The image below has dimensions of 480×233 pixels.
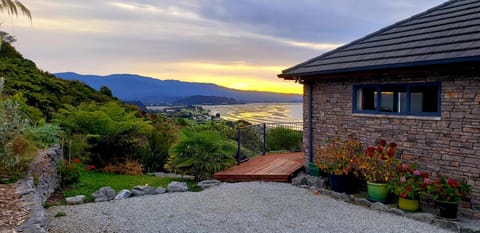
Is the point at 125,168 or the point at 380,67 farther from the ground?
the point at 380,67

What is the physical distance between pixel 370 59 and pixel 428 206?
332 centimetres

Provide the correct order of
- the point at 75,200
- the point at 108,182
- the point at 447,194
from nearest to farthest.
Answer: the point at 447,194 < the point at 75,200 < the point at 108,182

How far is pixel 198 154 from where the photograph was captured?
9539mm

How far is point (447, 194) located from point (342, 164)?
233 centimetres

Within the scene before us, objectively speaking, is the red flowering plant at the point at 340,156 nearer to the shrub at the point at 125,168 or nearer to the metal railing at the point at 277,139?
the metal railing at the point at 277,139

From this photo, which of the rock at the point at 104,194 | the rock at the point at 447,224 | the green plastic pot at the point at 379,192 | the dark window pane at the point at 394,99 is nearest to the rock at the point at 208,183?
the rock at the point at 104,194

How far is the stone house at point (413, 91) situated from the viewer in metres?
6.36

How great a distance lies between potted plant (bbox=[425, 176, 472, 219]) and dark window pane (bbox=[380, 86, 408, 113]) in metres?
1.76

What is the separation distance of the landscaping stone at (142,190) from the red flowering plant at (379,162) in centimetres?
459

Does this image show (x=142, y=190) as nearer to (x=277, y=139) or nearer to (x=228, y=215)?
(x=228, y=215)

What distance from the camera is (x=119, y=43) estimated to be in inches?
640

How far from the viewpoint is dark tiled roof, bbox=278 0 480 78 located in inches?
257

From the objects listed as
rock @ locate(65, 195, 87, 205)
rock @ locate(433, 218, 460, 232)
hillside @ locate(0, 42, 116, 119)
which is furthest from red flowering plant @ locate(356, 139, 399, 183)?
hillside @ locate(0, 42, 116, 119)

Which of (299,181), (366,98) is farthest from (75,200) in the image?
(366,98)
